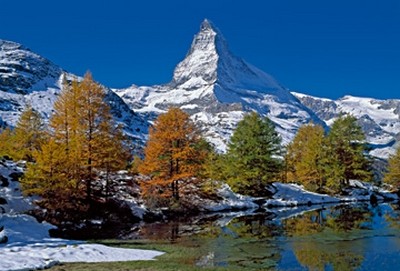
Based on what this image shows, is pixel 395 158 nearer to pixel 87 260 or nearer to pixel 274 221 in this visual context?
pixel 274 221

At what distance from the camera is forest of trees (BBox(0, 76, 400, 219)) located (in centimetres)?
3403

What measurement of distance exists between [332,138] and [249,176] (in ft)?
64.7

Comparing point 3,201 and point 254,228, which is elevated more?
point 3,201

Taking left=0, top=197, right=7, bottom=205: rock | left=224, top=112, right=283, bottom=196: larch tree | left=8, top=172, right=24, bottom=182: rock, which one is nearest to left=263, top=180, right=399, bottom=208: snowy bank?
left=224, top=112, right=283, bottom=196: larch tree

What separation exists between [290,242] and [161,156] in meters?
23.9

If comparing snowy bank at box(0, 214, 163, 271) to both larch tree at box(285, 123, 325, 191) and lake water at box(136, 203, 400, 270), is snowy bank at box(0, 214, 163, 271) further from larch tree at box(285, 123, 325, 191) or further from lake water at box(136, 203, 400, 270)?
larch tree at box(285, 123, 325, 191)

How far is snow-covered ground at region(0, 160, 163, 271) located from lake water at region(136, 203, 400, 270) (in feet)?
12.2

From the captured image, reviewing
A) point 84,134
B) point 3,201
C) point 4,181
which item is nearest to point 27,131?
point 84,134

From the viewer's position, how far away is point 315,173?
7025cm

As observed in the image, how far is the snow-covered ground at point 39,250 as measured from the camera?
693 inches

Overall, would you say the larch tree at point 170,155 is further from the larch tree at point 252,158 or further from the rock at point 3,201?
the rock at point 3,201

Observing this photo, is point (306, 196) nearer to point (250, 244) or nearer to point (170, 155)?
point (170, 155)

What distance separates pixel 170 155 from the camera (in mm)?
46844

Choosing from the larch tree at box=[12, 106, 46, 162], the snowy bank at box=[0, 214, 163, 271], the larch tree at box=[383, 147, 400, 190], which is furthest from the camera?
the larch tree at box=[383, 147, 400, 190]
